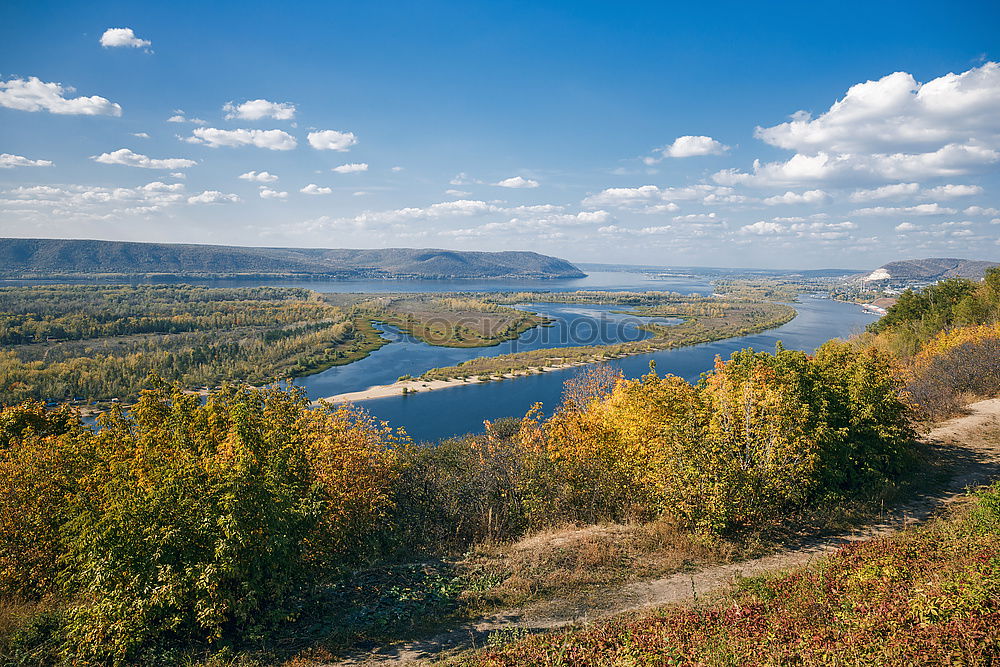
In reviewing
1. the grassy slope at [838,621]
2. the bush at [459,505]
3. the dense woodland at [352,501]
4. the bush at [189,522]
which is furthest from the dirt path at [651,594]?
the bush at [459,505]

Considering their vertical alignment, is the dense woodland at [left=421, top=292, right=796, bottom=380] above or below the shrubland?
below

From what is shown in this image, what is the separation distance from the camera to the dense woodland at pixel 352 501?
870 cm

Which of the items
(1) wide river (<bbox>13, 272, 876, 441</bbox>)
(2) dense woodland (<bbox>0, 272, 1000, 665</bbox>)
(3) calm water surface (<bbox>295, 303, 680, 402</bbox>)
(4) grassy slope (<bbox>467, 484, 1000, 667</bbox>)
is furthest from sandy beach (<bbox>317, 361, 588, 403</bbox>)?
(4) grassy slope (<bbox>467, 484, 1000, 667</bbox>)

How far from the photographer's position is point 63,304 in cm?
13988

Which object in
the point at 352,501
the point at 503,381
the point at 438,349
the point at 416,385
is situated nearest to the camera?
the point at 352,501

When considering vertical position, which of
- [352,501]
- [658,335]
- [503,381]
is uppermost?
[352,501]

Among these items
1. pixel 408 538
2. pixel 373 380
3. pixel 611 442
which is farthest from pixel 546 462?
pixel 373 380

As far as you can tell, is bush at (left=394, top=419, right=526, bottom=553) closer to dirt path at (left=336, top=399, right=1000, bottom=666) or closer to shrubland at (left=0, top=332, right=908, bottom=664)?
shrubland at (left=0, top=332, right=908, bottom=664)

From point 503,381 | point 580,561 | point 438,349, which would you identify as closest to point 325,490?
point 580,561

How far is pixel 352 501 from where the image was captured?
522 inches

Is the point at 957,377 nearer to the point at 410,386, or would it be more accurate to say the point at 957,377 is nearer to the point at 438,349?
the point at 410,386

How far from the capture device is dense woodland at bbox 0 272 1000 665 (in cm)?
870

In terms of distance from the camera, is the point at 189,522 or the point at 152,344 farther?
the point at 152,344

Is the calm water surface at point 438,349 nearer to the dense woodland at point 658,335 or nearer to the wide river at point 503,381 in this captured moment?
the wide river at point 503,381
